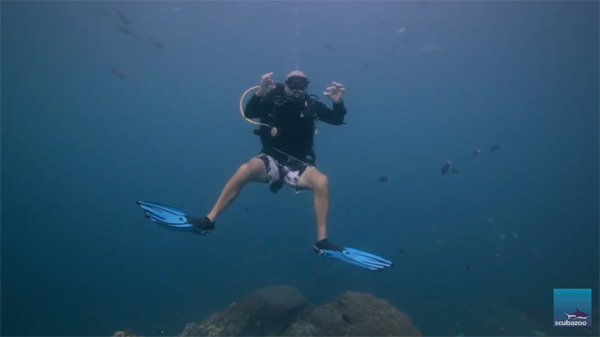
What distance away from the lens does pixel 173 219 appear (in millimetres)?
5184

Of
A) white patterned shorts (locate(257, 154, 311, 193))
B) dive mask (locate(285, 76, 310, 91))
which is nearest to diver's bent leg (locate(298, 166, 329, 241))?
white patterned shorts (locate(257, 154, 311, 193))

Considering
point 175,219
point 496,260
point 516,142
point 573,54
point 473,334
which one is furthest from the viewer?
point 516,142

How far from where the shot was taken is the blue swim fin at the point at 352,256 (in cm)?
531

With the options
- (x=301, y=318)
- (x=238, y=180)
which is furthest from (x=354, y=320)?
(x=238, y=180)

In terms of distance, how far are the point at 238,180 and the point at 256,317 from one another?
6466mm

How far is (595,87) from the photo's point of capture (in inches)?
1606

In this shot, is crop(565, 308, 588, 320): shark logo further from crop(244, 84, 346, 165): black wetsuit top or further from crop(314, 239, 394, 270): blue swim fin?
crop(244, 84, 346, 165): black wetsuit top

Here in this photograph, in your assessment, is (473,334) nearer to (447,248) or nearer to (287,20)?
(447,248)

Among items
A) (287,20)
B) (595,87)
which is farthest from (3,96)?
(595,87)

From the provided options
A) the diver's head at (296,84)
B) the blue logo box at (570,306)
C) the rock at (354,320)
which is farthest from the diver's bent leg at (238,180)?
the blue logo box at (570,306)

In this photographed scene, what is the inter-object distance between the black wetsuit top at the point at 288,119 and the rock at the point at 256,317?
19.7ft

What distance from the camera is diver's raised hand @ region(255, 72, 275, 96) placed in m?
5.68

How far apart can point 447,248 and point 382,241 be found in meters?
5.17

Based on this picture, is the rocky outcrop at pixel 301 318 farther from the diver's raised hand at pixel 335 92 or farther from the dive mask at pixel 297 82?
the dive mask at pixel 297 82
